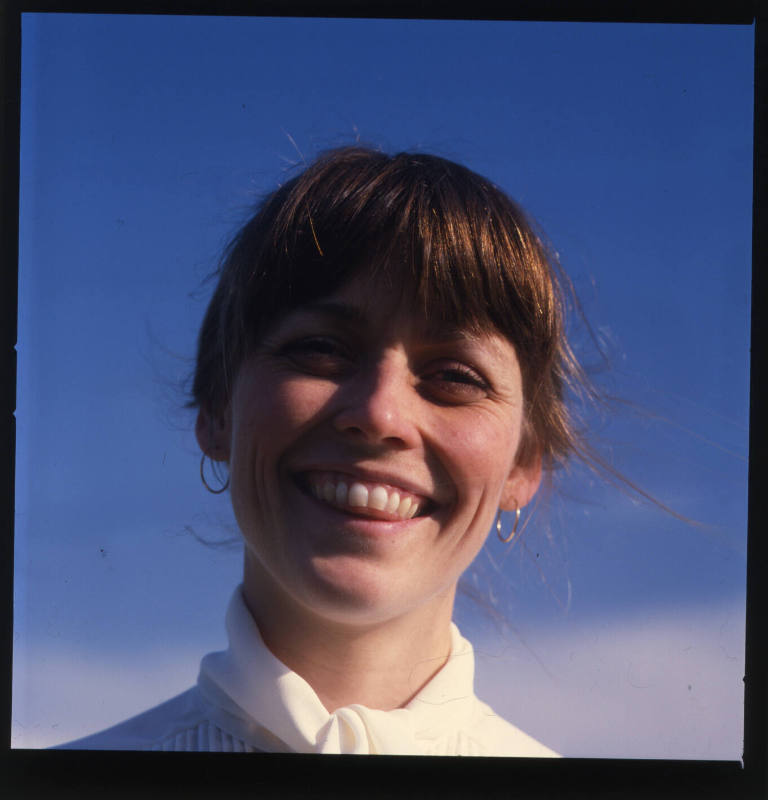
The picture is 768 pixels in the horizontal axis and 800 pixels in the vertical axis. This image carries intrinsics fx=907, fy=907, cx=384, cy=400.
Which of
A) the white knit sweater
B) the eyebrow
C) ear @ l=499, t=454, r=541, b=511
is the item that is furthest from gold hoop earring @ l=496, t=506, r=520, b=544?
the eyebrow

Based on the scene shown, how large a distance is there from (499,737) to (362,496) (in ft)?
1.45

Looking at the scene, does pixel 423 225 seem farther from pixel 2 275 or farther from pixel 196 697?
pixel 196 697

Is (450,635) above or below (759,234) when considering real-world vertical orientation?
below

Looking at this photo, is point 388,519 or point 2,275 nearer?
point 388,519

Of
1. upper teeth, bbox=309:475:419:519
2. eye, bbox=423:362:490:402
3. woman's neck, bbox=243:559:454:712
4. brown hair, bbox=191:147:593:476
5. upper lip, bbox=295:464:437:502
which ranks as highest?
brown hair, bbox=191:147:593:476

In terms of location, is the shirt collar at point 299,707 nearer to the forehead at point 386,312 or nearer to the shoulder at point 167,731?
the shoulder at point 167,731

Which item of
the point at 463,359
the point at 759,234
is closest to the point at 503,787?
the point at 463,359

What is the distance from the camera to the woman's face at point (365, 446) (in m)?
1.27

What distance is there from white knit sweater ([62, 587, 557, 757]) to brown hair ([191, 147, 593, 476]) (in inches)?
13.8

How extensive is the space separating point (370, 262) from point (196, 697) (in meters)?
0.69

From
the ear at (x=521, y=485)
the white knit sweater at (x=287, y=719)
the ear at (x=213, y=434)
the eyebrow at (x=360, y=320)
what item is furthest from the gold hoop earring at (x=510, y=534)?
the ear at (x=213, y=434)

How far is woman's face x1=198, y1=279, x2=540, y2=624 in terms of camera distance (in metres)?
1.27

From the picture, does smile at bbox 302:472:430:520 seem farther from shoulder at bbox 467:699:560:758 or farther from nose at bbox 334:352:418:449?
shoulder at bbox 467:699:560:758

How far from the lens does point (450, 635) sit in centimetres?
138
